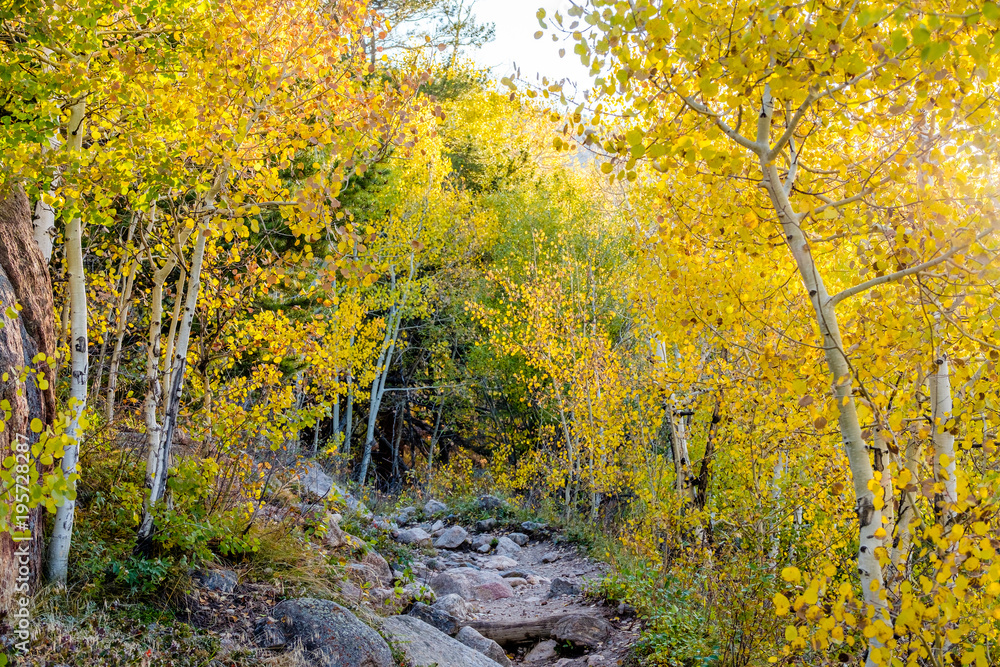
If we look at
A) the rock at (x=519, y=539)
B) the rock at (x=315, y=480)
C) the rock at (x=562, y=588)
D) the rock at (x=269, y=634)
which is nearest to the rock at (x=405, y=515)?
the rock at (x=519, y=539)

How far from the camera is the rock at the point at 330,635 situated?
14.2 feet

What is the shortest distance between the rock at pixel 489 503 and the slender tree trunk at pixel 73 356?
34.4ft

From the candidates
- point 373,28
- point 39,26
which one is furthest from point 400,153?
point 39,26

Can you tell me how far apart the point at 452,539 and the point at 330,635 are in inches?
298

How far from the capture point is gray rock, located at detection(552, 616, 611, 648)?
6.21 metres

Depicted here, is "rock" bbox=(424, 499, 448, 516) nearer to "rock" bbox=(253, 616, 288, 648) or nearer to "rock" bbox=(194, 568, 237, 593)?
"rock" bbox=(194, 568, 237, 593)

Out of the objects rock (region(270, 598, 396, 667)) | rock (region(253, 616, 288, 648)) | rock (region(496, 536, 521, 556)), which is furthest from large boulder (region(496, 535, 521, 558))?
rock (region(253, 616, 288, 648))

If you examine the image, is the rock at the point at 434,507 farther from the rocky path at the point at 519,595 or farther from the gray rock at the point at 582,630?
the gray rock at the point at 582,630

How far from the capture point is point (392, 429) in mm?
18609

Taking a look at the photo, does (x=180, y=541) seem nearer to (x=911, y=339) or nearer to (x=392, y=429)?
(x=911, y=339)

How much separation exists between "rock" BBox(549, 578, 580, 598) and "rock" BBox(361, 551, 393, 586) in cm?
216

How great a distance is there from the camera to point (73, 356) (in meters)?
4.15

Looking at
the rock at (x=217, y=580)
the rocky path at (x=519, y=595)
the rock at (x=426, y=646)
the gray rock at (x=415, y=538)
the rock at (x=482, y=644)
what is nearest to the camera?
the rock at (x=217, y=580)

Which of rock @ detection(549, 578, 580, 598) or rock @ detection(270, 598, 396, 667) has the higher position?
rock @ detection(270, 598, 396, 667)
